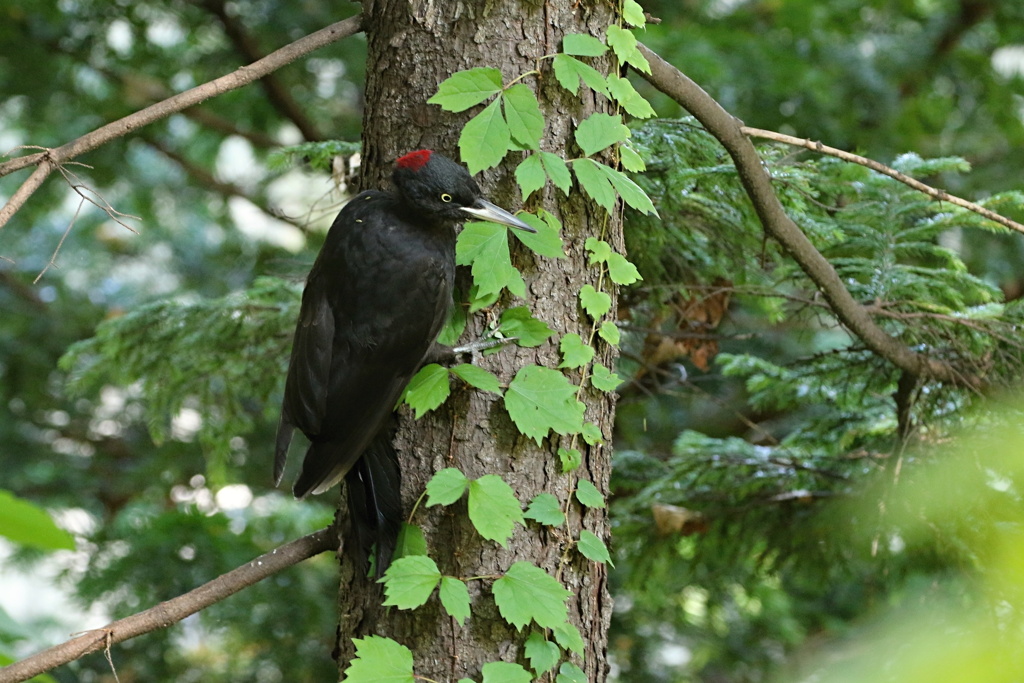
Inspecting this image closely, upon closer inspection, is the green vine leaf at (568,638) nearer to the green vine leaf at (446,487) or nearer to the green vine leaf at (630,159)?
the green vine leaf at (446,487)

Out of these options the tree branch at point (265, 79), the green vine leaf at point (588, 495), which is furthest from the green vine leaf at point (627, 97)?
the tree branch at point (265, 79)

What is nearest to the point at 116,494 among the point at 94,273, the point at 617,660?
the point at 94,273

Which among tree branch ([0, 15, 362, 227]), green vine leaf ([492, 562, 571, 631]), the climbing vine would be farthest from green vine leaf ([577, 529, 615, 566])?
tree branch ([0, 15, 362, 227])

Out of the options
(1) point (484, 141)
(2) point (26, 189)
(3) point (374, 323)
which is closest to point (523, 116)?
(1) point (484, 141)

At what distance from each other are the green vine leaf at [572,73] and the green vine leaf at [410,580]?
A: 37.0 inches

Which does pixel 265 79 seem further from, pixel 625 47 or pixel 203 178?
pixel 625 47

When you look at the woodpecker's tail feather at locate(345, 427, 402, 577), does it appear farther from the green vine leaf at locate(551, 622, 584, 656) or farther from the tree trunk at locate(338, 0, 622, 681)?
the green vine leaf at locate(551, 622, 584, 656)

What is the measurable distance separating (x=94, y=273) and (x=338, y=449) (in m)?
5.04

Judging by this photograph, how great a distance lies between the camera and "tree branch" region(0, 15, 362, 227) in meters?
1.61

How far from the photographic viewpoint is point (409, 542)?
182 centimetres

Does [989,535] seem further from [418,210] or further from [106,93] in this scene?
[106,93]

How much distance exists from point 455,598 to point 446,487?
0.20 m

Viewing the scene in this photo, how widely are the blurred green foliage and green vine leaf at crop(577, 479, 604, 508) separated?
1.76 ft

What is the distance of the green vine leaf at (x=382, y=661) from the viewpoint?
169 cm
